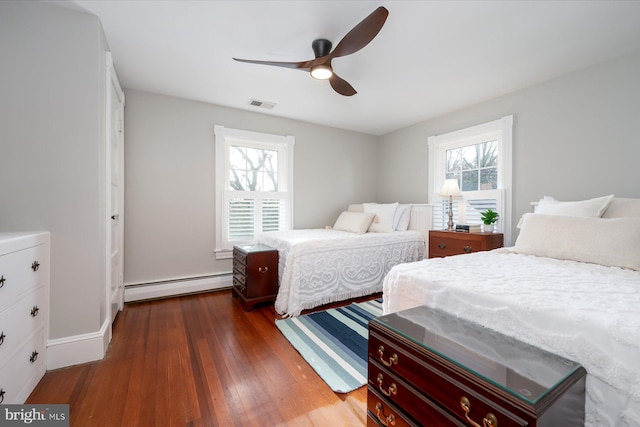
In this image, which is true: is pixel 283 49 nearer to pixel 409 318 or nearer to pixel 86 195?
pixel 86 195

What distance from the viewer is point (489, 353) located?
3.06ft

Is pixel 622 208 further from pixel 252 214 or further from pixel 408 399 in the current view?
pixel 252 214

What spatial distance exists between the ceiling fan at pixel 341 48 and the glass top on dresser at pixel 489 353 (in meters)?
1.65

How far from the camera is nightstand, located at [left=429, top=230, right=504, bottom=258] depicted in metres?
2.84

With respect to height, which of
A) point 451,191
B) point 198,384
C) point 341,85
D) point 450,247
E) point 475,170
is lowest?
point 198,384

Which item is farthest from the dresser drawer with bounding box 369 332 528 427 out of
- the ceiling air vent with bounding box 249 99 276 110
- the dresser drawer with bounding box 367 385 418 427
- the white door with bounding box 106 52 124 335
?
the ceiling air vent with bounding box 249 99 276 110

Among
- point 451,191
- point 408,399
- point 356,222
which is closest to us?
point 408,399

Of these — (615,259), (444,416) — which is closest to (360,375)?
(444,416)

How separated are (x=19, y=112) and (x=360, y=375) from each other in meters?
2.78

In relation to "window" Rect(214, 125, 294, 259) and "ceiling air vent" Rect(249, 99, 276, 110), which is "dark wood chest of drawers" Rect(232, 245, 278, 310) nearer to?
"window" Rect(214, 125, 294, 259)

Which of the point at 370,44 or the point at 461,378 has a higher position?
the point at 370,44

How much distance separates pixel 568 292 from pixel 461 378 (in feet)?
2.24

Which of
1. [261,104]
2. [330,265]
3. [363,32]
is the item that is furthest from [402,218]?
[363,32]

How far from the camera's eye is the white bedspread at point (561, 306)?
0.80 metres
